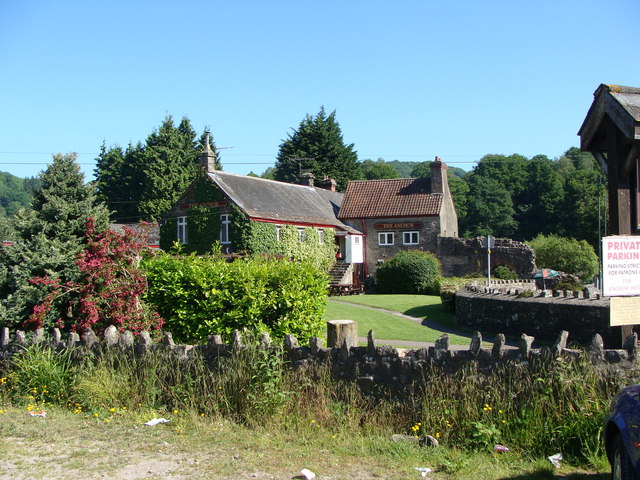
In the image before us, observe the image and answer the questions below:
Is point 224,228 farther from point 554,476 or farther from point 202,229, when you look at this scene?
point 554,476

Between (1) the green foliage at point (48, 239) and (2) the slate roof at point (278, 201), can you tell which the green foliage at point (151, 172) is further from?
(1) the green foliage at point (48, 239)

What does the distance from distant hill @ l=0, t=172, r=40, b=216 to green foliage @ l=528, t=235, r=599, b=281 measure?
3581 inches

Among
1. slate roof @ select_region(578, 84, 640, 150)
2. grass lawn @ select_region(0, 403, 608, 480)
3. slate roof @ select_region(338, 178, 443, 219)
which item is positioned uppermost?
slate roof @ select_region(338, 178, 443, 219)

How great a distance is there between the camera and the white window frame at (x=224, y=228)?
33188mm

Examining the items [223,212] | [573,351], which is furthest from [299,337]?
[223,212]

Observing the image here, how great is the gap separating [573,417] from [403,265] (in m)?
28.2

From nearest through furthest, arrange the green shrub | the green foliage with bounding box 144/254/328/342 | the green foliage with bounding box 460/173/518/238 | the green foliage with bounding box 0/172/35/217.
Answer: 1. the green foliage with bounding box 144/254/328/342
2. the green shrub
3. the green foliage with bounding box 460/173/518/238
4. the green foliage with bounding box 0/172/35/217

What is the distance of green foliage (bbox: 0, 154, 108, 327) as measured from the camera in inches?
448

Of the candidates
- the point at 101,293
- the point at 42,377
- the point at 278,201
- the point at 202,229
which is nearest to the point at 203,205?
the point at 202,229

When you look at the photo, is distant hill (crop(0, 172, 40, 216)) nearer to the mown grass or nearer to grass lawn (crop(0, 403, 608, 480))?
the mown grass

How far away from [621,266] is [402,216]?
113ft

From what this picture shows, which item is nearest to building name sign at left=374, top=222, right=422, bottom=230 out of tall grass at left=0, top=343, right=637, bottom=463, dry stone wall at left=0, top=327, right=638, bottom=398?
dry stone wall at left=0, top=327, right=638, bottom=398

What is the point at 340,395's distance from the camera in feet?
24.8

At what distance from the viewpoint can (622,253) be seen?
6.44 meters
